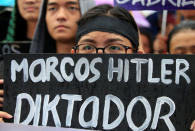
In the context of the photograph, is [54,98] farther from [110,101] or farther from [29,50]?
[29,50]

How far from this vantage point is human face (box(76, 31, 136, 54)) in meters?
2.21

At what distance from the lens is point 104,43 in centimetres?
221

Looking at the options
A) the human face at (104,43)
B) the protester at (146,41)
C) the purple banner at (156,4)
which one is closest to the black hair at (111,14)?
the human face at (104,43)

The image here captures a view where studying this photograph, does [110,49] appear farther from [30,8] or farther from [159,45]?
[159,45]

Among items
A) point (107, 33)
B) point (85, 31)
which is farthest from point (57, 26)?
point (107, 33)

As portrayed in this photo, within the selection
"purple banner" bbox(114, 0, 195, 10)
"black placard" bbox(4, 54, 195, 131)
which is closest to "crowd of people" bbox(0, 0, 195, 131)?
"black placard" bbox(4, 54, 195, 131)

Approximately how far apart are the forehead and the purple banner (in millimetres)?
487

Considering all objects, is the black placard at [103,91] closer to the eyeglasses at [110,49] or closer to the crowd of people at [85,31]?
the crowd of people at [85,31]

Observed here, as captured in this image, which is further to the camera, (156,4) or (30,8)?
(30,8)

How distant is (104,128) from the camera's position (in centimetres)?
174

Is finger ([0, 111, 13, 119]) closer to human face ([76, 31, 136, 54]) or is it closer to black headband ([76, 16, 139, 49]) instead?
human face ([76, 31, 136, 54])

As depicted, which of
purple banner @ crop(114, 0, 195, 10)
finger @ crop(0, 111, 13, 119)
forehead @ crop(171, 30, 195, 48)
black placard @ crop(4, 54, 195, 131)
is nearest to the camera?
black placard @ crop(4, 54, 195, 131)

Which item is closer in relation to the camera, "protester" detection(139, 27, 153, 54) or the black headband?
the black headband

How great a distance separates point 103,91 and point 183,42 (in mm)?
1556
